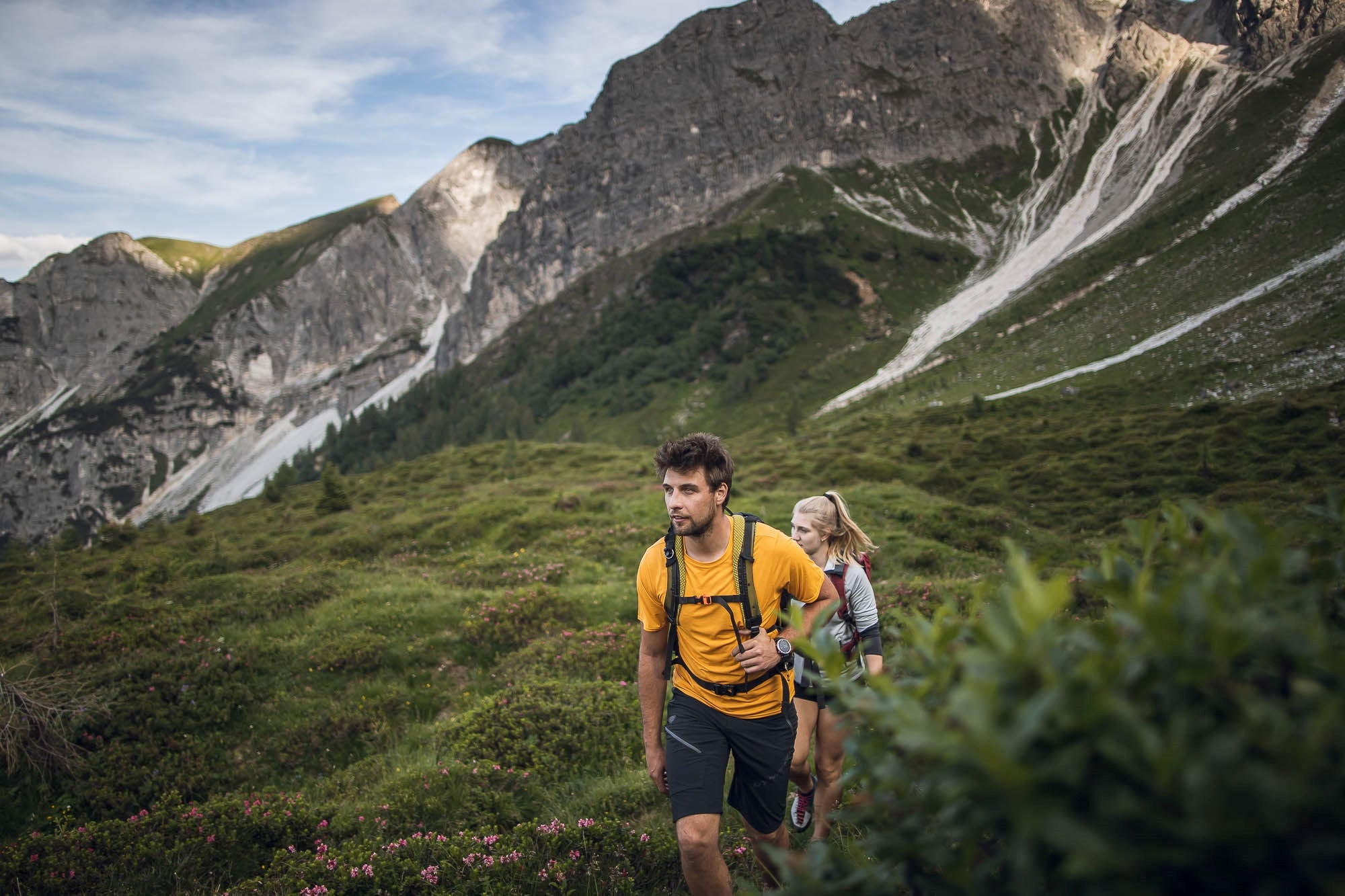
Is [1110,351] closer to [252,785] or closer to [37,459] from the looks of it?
[252,785]

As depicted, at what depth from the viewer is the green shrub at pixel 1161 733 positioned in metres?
1.14

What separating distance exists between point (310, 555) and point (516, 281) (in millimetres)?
165544

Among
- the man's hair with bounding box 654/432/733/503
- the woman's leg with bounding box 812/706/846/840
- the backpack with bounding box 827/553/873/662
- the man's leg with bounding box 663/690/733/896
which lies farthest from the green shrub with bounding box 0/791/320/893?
the backpack with bounding box 827/553/873/662

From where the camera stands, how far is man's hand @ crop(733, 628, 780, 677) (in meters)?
4.16

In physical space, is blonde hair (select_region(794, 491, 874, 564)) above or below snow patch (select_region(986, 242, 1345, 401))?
above

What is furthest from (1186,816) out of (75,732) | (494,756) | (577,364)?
(577,364)

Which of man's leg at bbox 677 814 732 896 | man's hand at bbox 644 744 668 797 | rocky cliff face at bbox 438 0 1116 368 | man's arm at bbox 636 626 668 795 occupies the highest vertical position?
rocky cliff face at bbox 438 0 1116 368

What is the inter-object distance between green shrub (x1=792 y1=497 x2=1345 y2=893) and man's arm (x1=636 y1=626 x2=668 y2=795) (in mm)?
3086

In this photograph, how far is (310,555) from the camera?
1830 centimetres

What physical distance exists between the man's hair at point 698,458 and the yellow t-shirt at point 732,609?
1.53ft

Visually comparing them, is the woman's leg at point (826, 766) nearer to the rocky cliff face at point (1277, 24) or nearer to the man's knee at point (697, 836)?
the man's knee at point (697, 836)

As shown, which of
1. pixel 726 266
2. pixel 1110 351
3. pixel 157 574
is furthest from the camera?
pixel 726 266

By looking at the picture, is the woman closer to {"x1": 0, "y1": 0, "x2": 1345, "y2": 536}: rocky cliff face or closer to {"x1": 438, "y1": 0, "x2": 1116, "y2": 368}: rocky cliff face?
{"x1": 0, "y1": 0, "x2": 1345, "y2": 536}: rocky cliff face

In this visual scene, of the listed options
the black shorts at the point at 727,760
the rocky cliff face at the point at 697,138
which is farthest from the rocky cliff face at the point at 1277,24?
the black shorts at the point at 727,760
